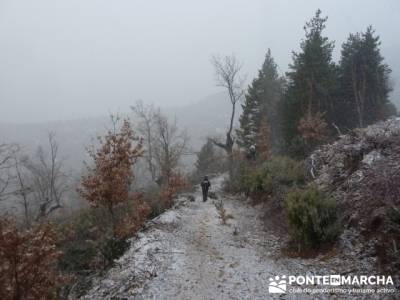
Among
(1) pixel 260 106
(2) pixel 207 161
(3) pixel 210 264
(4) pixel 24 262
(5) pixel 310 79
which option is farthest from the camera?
(2) pixel 207 161

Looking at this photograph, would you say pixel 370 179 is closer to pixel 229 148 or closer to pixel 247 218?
pixel 247 218

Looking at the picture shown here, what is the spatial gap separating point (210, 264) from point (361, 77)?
29.9 m

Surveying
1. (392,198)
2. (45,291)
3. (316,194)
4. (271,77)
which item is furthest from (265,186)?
(271,77)

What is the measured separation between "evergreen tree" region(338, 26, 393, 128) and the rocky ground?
24618 millimetres

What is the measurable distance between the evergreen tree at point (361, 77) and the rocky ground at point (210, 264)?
969 inches

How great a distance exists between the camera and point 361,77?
114 feet

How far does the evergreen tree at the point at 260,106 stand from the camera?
38438 mm

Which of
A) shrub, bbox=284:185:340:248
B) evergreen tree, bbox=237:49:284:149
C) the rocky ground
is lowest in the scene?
the rocky ground

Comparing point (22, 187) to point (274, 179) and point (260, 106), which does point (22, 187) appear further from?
point (260, 106)

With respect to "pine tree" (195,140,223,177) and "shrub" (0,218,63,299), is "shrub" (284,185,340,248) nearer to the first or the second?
"shrub" (0,218,63,299)

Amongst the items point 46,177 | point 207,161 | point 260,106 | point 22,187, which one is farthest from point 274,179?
point 46,177

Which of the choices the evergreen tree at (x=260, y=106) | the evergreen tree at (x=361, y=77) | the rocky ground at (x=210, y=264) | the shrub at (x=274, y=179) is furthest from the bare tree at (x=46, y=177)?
the evergreen tree at (x=361, y=77)

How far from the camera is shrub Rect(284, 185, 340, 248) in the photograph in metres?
10.9

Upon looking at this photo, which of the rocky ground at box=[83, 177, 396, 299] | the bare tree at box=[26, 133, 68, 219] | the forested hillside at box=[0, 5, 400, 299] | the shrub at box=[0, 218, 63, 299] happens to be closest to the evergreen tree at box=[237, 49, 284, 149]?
the forested hillside at box=[0, 5, 400, 299]
